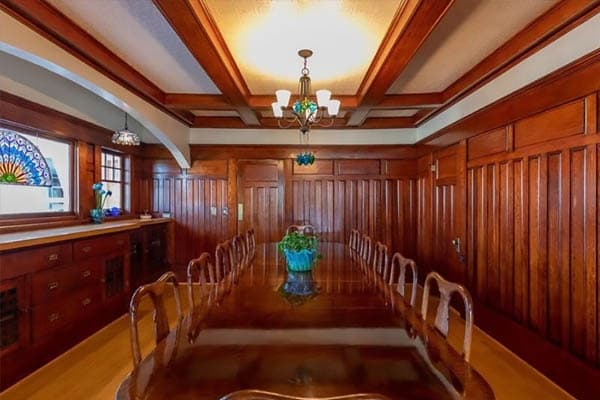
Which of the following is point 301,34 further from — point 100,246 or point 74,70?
point 100,246

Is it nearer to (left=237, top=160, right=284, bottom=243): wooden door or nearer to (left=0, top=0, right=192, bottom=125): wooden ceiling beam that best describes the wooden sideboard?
(left=0, top=0, right=192, bottom=125): wooden ceiling beam

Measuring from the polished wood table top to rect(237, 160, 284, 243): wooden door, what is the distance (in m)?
3.49

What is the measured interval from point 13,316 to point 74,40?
201 centimetres

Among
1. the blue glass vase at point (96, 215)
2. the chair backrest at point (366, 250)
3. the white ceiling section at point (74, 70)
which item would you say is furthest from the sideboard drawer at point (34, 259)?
the chair backrest at point (366, 250)

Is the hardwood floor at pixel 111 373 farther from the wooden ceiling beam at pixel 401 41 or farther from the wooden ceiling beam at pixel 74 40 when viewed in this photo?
the wooden ceiling beam at pixel 401 41

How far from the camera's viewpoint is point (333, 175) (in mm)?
5352

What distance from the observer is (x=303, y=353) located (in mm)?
1115

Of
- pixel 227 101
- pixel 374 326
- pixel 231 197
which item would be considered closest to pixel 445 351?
pixel 374 326

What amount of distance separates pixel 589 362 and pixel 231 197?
4517 mm

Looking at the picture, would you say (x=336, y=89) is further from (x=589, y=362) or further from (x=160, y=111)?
(x=589, y=362)

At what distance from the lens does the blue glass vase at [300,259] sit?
2.37 meters

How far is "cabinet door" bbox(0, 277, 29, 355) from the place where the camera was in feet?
7.26

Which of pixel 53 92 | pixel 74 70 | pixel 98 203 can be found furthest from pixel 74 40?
pixel 98 203

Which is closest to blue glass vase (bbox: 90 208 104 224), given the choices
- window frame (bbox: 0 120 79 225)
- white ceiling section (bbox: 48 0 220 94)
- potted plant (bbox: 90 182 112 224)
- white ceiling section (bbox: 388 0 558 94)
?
potted plant (bbox: 90 182 112 224)
